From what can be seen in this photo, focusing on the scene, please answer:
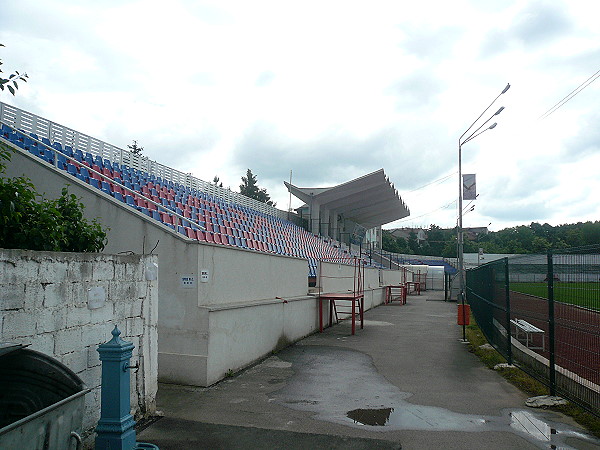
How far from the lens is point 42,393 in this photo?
4.16 metres

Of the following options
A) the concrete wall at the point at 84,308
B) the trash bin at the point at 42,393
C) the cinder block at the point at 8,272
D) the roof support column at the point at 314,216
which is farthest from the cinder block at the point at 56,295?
the roof support column at the point at 314,216

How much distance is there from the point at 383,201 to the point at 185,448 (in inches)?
1648

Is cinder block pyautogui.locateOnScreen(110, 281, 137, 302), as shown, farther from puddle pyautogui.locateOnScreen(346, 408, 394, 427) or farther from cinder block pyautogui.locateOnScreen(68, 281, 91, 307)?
puddle pyautogui.locateOnScreen(346, 408, 394, 427)

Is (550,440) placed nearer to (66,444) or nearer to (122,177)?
(66,444)

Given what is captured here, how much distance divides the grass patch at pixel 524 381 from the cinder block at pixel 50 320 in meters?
6.37

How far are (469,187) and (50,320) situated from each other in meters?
21.2

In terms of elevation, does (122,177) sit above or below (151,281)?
above

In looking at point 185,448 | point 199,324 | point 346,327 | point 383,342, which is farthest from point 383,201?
point 185,448

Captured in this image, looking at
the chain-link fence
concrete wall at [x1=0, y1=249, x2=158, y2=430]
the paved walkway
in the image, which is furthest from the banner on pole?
concrete wall at [x1=0, y1=249, x2=158, y2=430]

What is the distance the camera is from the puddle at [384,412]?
6348 mm

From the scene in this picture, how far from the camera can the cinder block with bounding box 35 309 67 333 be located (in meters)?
4.92

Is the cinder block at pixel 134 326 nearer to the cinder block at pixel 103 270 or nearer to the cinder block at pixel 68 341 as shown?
the cinder block at pixel 103 270

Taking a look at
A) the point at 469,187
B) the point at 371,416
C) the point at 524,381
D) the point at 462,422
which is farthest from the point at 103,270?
the point at 469,187

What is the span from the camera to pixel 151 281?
698 centimetres
